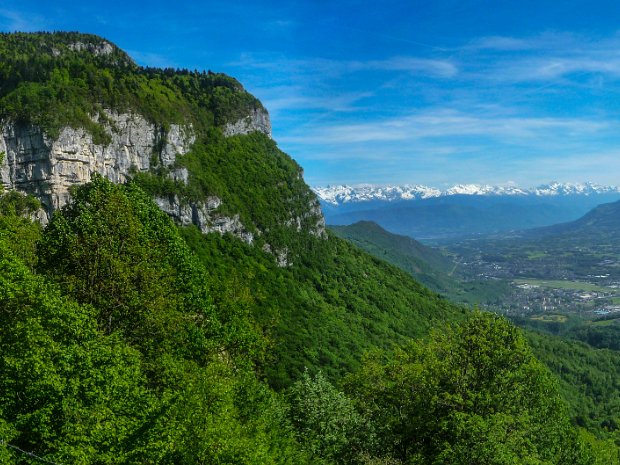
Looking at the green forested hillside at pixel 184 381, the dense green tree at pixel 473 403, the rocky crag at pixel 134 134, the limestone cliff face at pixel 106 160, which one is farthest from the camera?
the rocky crag at pixel 134 134

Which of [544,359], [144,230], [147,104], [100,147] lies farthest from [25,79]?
[544,359]

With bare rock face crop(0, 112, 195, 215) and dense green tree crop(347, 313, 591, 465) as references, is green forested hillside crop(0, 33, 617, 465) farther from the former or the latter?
bare rock face crop(0, 112, 195, 215)

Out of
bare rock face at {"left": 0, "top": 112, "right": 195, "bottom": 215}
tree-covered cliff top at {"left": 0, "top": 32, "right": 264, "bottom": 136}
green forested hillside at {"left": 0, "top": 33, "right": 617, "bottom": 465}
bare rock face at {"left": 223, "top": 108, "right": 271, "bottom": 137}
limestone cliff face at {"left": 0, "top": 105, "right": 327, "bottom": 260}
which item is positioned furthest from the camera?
bare rock face at {"left": 223, "top": 108, "right": 271, "bottom": 137}

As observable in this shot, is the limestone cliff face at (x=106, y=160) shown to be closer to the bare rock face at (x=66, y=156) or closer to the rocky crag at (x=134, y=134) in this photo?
the bare rock face at (x=66, y=156)

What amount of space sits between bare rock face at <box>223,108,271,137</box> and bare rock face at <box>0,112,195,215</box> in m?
41.6

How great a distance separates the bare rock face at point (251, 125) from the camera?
162875 millimetres

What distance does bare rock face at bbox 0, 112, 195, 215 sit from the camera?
9456 cm

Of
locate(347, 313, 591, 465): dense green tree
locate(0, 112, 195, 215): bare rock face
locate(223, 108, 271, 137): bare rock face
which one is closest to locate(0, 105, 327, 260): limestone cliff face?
locate(0, 112, 195, 215): bare rock face

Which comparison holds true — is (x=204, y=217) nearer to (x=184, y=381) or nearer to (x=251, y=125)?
(x=251, y=125)

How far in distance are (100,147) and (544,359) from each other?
175073 mm

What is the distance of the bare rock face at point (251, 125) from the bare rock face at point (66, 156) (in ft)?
136

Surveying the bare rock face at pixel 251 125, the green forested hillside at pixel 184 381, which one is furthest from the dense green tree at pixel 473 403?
the bare rock face at pixel 251 125

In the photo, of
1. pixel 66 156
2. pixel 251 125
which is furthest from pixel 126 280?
pixel 251 125

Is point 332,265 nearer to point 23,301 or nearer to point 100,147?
point 100,147
